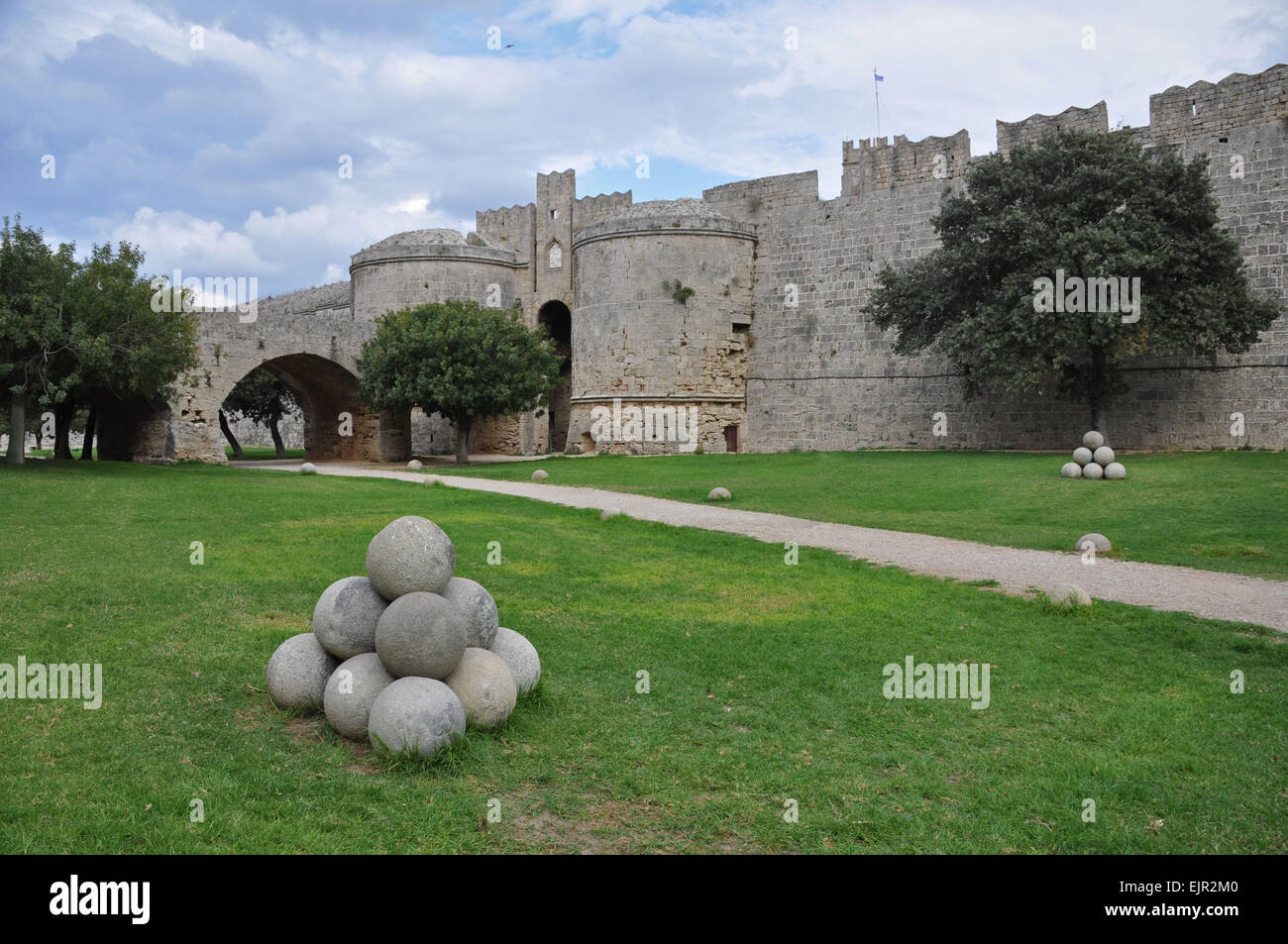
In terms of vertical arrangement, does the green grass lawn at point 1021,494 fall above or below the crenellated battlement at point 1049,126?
below

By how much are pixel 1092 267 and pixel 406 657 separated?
70.8 ft

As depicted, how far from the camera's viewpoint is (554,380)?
32.0 meters

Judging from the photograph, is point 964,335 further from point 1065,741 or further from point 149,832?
point 149,832

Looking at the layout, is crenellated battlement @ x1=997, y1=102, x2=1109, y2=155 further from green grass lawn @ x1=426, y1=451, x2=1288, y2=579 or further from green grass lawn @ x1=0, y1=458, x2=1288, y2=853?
green grass lawn @ x1=0, y1=458, x2=1288, y2=853

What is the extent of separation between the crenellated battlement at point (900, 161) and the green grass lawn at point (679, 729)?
2314 cm

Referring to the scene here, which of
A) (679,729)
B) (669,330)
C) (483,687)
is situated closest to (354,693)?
(483,687)

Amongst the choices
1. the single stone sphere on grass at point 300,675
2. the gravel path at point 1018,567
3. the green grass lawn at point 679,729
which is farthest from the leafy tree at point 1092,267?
the single stone sphere on grass at point 300,675

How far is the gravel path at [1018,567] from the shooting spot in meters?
8.86

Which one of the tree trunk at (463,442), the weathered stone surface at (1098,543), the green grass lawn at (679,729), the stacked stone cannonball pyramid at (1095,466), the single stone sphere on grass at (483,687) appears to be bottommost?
the green grass lawn at (679,729)

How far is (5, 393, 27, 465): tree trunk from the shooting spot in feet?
66.9

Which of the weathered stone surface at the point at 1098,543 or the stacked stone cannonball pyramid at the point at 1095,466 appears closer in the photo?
the weathered stone surface at the point at 1098,543

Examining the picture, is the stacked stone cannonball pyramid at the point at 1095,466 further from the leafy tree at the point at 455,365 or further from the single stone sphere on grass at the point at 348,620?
the single stone sphere on grass at the point at 348,620

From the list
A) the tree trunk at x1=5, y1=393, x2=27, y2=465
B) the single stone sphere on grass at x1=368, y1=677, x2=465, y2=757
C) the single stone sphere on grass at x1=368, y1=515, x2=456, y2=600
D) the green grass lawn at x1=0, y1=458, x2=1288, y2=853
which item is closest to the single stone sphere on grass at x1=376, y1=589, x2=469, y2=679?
the single stone sphere on grass at x1=368, y1=677, x2=465, y2=757

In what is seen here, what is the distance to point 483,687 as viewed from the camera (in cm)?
543
